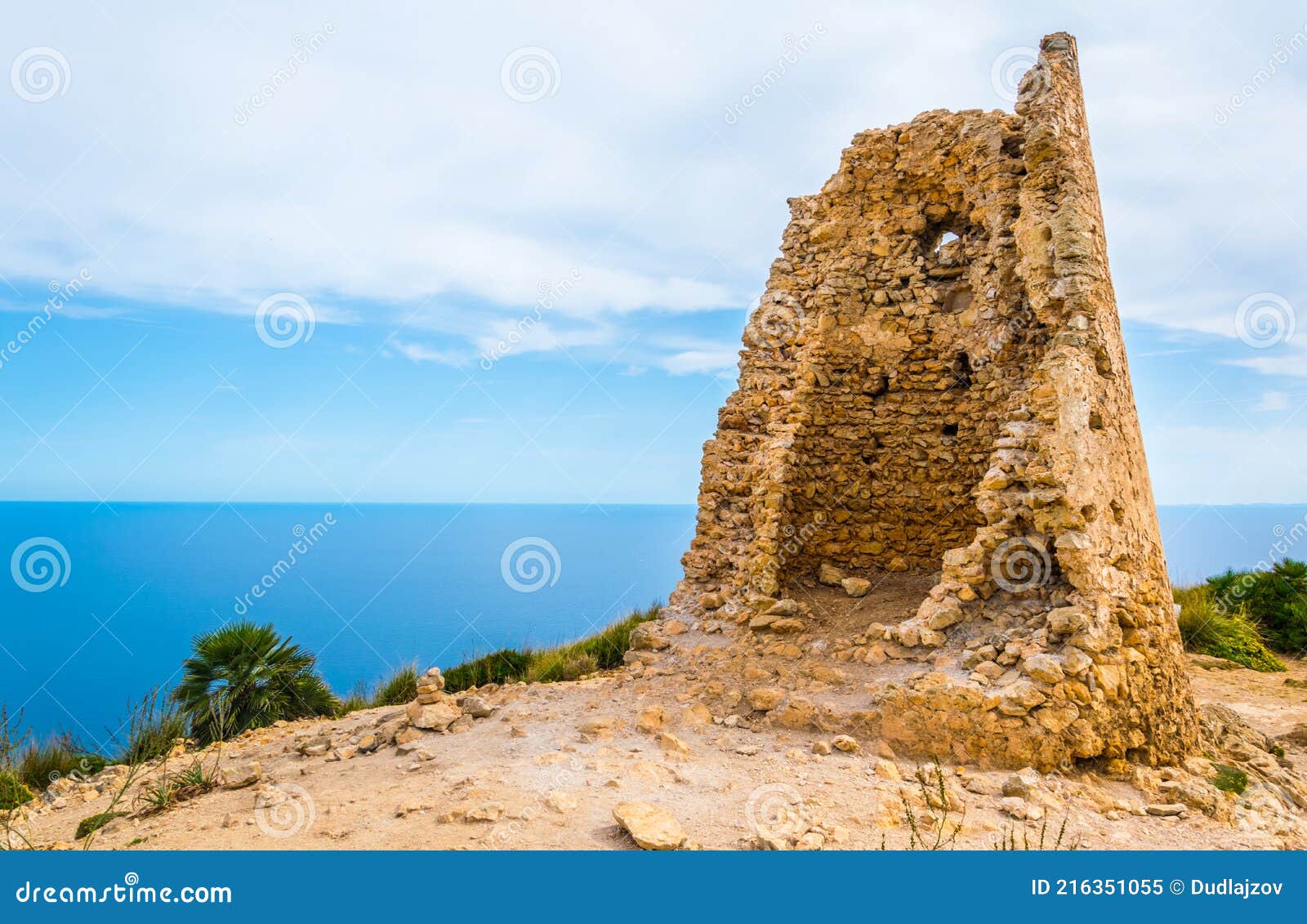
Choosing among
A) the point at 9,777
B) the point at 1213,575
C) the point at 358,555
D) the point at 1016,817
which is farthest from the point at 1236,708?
the point at 358,555

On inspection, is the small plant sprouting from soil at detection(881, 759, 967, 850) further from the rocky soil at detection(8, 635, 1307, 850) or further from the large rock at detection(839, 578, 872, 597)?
the large rock at detection(839, 578, 872, 597)

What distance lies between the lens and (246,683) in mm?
8023

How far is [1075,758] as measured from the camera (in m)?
4.94

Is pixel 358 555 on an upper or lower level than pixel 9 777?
upper

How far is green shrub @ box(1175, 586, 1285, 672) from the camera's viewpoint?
36.2 feet

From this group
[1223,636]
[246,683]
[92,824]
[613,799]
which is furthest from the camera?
[1223,636]

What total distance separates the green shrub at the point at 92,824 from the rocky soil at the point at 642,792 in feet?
0.13

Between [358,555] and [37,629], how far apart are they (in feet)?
90.8

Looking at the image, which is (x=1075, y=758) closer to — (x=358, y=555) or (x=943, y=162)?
(x=943, y=162)

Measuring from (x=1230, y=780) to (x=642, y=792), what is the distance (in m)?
4.33

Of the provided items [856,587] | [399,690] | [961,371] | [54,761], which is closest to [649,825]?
[856,587]

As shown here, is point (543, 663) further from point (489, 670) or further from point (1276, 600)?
point (1276, 600)

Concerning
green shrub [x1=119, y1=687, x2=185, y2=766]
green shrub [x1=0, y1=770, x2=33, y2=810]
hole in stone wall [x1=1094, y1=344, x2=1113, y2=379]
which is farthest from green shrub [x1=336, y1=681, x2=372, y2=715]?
hole in stone wall [x1=1094, y1=344, x2=1113, y2=379]

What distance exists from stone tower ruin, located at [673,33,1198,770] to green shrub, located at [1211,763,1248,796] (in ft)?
0.85
